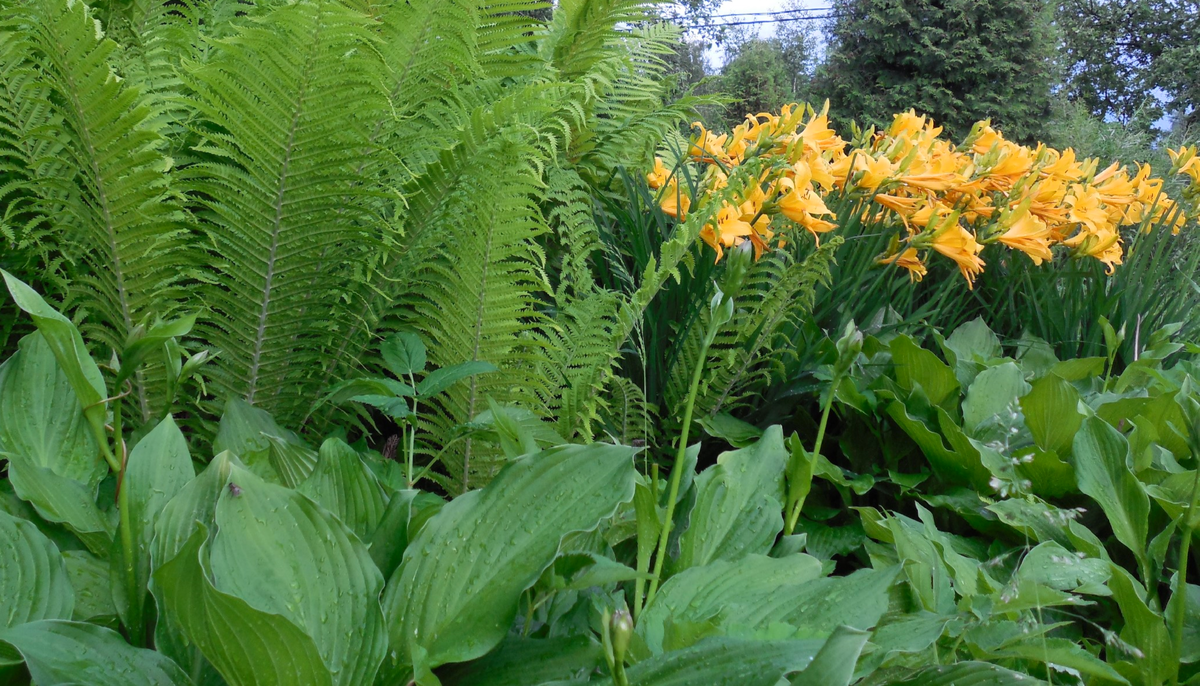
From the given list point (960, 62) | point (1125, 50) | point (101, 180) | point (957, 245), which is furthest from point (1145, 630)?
point (1125, 50)

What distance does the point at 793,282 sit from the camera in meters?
1.49

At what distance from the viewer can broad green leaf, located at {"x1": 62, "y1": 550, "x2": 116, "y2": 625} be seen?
0.87 m

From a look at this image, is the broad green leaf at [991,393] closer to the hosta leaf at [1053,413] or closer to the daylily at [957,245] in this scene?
the hosta leaf at [1053,413]

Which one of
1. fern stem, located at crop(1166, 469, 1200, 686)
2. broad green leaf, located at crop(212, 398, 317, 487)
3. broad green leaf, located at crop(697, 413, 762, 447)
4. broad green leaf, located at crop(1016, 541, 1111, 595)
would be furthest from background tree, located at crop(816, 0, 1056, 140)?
broad green leaf, located at crop(212, 398, 317, 487)

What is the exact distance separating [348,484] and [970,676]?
2.34 feet

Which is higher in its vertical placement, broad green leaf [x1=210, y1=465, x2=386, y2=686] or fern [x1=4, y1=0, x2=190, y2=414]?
fern [x1=4, y1=0, x2=190, y2=414]

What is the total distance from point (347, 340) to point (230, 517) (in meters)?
0.63

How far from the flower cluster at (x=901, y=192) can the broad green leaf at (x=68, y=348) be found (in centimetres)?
112

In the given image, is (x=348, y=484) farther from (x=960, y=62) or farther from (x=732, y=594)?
(x=960, y=62)

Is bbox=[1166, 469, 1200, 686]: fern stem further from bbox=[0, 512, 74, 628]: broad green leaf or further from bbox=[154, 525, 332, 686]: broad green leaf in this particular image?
bbox=[0, 512, 74, 628]: broad green leaf

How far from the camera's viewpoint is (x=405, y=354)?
46.1 inches

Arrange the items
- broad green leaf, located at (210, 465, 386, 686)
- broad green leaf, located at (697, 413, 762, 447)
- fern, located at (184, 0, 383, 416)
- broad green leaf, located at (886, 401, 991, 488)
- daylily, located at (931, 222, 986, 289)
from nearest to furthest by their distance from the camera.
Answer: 1. broad green leaf, located at (210, 465, 386, 686)
2. fern, located at (184, 0, 383, 416)
3. broad green leaf, located at (886, 401, 991, 488)
4. broad green leaf, located at (697, 413, 762, 447)
5. daylily, located at (931, 222, 986, 289)

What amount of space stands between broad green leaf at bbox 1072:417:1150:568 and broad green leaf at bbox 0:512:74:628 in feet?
4.58

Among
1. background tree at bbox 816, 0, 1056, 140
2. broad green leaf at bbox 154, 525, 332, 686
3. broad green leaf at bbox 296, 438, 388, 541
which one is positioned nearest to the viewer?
broad green leaf at bbox 154, 525, 332, 686
